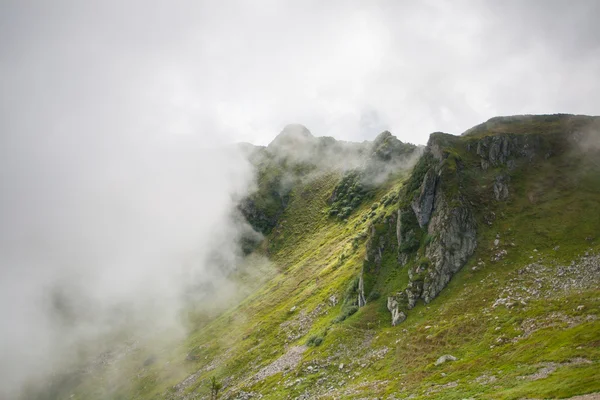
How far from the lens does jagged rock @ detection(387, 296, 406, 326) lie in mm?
69750

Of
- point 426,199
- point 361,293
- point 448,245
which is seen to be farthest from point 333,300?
point 448,245

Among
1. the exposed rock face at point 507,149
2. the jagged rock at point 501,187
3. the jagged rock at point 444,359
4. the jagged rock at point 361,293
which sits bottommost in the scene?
the jagged rock at point 444,359

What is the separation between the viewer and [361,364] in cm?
6347

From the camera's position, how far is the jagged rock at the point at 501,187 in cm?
8025

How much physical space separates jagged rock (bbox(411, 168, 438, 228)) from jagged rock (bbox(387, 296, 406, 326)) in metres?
21.3

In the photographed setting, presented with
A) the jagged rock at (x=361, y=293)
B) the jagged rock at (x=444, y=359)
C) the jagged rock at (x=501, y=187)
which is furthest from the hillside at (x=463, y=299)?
the jagged rock at (x=361, y=293)

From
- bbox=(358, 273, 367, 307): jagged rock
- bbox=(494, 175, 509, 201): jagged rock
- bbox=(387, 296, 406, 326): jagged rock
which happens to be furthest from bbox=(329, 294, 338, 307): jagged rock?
bbox=(494, 175, 509, 201): jagged rock

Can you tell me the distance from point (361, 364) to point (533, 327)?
29682mm

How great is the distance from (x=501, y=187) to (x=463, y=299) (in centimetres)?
3380

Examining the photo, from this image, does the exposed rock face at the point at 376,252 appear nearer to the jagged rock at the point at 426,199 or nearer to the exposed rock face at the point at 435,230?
the exposed rock face at the point at 435,230

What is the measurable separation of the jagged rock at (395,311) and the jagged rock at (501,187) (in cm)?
3498

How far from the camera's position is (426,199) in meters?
86.0

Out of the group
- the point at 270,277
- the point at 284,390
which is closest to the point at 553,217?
the point at 284,390

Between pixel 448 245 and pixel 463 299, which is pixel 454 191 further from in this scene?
pixel 463 299
